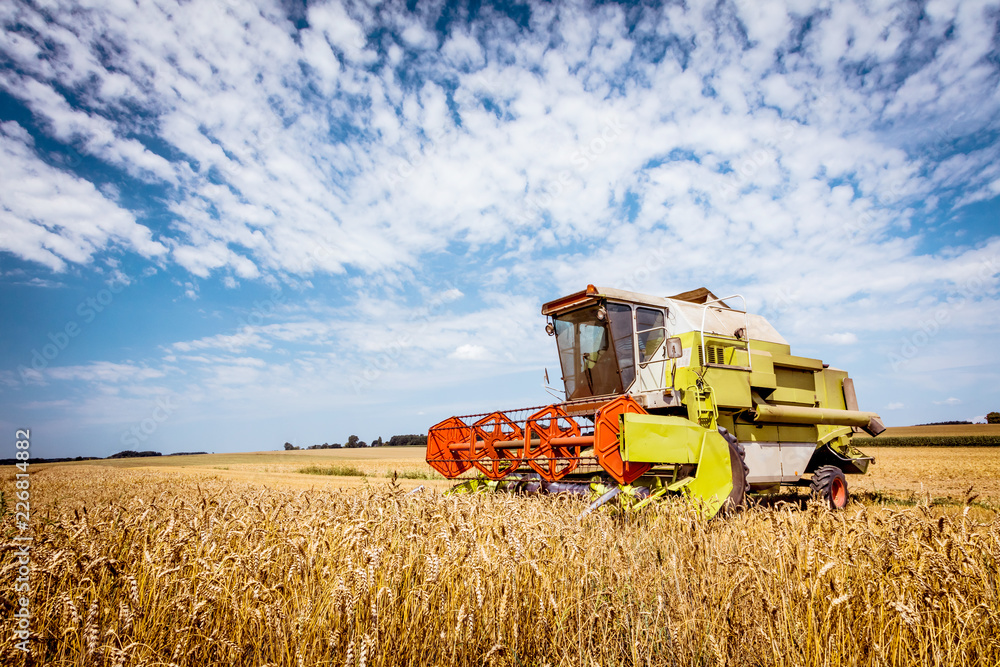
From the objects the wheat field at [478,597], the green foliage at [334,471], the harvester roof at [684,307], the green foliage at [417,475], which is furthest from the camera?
the green foliage at [334,471]

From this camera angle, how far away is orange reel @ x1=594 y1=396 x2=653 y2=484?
5828 millimetres

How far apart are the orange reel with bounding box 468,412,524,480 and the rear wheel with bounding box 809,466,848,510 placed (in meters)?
5.04

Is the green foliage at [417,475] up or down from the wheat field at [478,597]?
down

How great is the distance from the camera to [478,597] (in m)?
2.45

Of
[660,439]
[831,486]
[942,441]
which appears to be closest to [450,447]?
[660,439]

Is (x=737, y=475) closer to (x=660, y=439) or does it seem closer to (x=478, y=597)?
(x=660, y=439)

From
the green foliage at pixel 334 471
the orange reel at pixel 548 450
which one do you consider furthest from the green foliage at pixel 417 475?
the orange reel at pixel 548 450

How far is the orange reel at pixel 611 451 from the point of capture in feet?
19.1

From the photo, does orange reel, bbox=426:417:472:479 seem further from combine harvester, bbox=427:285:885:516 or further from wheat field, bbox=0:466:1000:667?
wheat field, bbox=0:466:1000:667

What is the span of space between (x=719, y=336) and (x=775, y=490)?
2832 mm

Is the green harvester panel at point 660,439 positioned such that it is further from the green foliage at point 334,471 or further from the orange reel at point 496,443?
the green foliage at point 334,471

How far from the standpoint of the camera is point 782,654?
246cm

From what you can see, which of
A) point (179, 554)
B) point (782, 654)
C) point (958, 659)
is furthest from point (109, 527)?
point (958, 659)

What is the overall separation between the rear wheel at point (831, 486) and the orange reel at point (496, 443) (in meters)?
5.04
